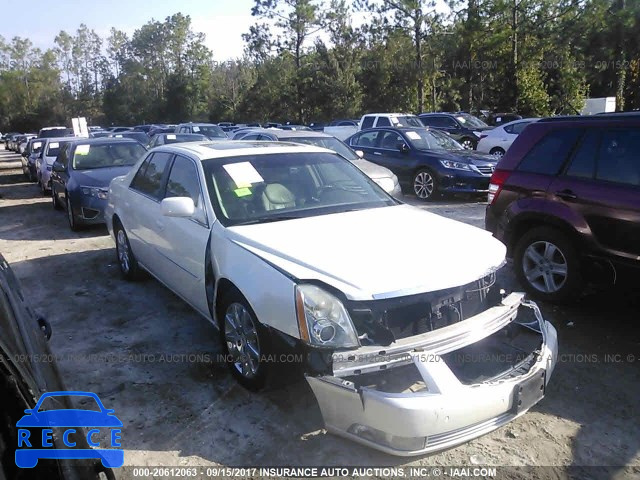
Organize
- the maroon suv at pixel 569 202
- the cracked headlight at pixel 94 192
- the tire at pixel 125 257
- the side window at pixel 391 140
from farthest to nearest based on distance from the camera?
the side window at pixel 391 140 → the cracked headlight at pixel 94 192 → the tire at pixel 125 257 → the maroon suv at pixel 569 202

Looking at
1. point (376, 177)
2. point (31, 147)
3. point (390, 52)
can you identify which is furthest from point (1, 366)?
point (390, 52)

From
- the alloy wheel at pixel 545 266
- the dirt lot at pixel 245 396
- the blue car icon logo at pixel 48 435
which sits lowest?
the dirt lot at pixel 245 396

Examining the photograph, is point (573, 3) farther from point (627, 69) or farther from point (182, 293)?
point (182, 293)

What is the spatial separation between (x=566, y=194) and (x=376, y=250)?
8.23ft

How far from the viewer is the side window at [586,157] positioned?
4.77 m

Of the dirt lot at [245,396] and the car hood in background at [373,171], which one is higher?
the car hood in background at [373,171]

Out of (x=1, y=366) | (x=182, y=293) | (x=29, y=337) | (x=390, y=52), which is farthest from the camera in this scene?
(x=390, y=52)

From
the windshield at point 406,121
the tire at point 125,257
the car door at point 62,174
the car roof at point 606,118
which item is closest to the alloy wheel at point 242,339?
the tire at point 125,257

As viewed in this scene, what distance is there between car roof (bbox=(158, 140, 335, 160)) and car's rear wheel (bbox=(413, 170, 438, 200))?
6.49 m

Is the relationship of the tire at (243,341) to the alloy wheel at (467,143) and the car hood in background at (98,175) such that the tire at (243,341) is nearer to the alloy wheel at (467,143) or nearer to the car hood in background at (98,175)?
the car hood in background at (98,175)

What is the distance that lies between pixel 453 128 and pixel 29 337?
19.9 m

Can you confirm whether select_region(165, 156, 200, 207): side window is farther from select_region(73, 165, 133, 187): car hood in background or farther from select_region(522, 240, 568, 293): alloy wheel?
select_region(73, 165, 133, 187): car hood in background

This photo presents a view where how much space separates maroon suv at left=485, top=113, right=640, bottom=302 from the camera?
175 inches

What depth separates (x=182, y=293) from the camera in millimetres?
4641
